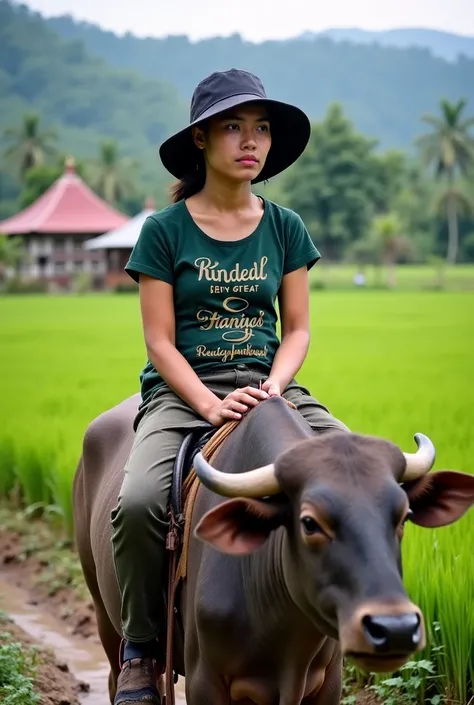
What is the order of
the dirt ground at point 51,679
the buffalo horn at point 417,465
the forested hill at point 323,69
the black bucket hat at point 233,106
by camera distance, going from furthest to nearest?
the forested hill at point 323,69 → the dirt ground at point 51,679 → the black bucket hat at point 233,106 → the buffalo horn at point 417,465

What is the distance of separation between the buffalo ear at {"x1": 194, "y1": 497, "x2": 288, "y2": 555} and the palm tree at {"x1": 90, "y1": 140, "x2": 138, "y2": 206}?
60.3 m

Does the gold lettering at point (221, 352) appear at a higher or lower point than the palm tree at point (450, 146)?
lower

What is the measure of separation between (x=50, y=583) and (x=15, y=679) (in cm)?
218

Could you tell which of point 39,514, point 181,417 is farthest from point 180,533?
point 39,514

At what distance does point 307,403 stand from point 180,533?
0.55 meters

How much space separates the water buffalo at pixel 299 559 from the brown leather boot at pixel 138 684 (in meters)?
0.09

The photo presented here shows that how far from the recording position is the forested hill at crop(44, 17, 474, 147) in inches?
6407

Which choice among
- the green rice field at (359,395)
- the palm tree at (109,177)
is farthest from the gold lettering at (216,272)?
the palm tree at (109,177)

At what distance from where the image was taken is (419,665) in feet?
11.2

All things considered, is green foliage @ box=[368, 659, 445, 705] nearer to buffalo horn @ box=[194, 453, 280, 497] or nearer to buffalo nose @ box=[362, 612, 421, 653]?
buffalo horn @ box=[194, 453, 280, 497]

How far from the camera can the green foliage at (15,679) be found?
345 centimetres

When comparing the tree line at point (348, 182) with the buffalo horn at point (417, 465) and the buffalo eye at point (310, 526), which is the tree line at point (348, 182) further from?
the buffalo eye at point (310, 526)

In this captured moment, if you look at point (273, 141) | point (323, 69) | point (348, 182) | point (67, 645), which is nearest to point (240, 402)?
point (273, 141)

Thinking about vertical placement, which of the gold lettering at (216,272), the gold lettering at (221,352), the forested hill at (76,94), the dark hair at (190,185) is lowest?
the gold lettering at (221,352)
